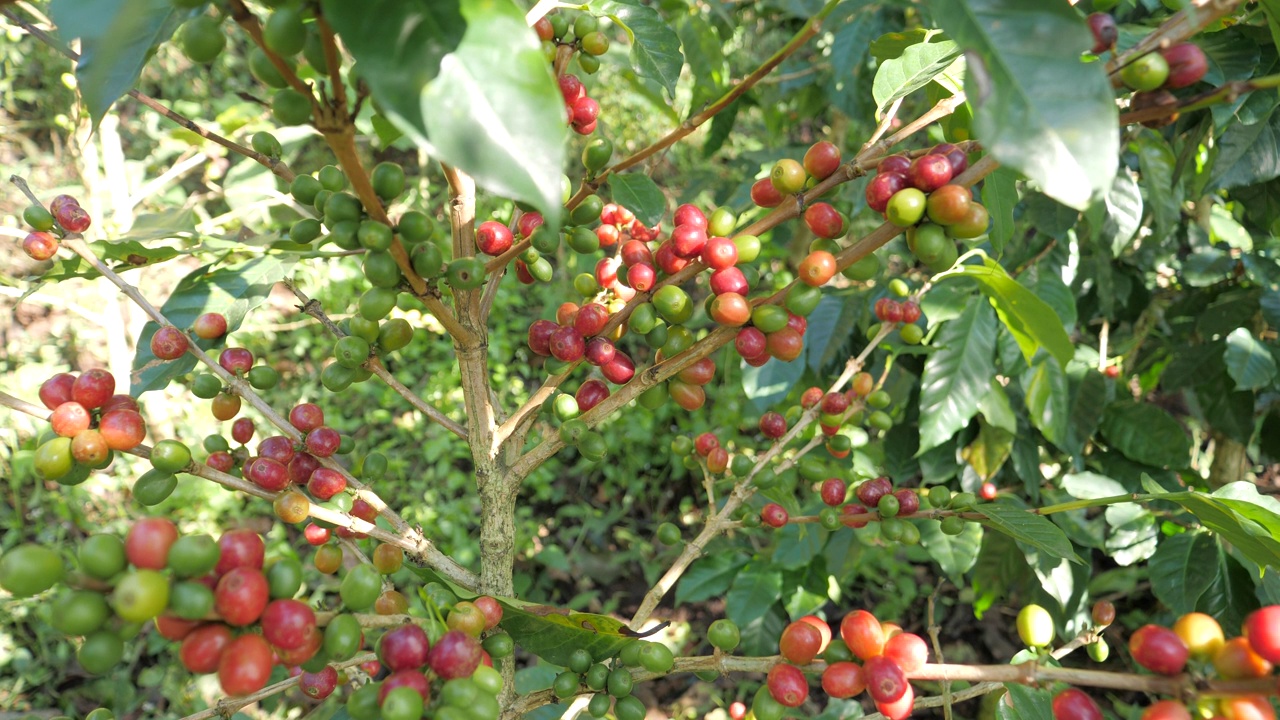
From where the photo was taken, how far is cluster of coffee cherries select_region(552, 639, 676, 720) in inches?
35.5

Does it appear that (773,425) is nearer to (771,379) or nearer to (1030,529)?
(1030,529)

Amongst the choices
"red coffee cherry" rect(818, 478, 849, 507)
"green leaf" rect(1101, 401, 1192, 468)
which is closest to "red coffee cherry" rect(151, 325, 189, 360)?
"red coffee cherry" rect(818, 478, 849, 507)

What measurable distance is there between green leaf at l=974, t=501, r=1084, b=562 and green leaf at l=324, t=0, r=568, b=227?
766 mm

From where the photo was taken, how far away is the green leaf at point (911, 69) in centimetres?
91

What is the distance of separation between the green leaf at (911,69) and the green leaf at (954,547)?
3.08 ft

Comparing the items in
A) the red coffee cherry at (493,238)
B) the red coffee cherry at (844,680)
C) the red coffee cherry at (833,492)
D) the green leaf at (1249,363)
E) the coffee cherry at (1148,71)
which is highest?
the red coffee cherry at (493,238)

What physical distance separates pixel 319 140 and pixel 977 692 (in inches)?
165

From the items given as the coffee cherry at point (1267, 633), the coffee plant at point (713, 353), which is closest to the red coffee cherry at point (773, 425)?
the coffee plant at point (713, 353)

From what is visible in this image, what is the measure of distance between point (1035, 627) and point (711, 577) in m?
1.22

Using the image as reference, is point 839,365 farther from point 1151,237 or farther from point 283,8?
point 283,8

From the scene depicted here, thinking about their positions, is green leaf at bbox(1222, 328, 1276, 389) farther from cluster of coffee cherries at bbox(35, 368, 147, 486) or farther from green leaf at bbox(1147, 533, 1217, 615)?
cluster of coffee cherries at bbox(35, 368, 147, 486)

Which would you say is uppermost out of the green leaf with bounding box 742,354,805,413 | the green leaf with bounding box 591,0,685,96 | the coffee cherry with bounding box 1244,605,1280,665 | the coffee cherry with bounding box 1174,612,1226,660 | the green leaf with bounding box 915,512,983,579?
the green leaf with bounding box 591,0,685,96

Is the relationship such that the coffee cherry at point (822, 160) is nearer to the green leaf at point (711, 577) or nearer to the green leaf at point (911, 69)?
the green leaf at point (911, 69)

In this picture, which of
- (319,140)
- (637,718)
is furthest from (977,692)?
(319,140)
